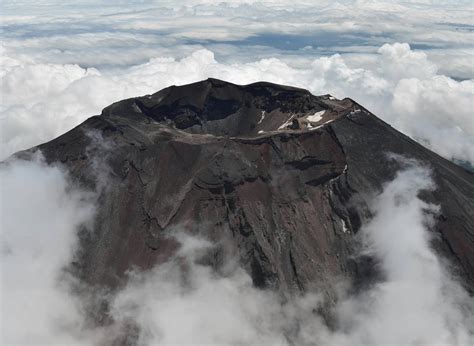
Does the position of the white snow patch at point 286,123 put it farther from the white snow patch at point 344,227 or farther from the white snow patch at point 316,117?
the white snow patch at point 344,227

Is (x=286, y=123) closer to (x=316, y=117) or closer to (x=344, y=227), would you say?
(x=316, y=117)

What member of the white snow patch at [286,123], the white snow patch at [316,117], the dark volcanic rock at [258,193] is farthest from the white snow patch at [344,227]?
the white snow patch at [286,123]

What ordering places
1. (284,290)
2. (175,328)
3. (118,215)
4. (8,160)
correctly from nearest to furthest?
(175,328), (284,290), (118,215), (8,160)

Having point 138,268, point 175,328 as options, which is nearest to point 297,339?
point 175,328

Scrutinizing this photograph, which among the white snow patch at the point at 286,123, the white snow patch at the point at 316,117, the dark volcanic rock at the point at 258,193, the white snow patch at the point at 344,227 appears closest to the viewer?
the dark volcanic rock at the point at 258,193

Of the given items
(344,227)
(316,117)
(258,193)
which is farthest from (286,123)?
(344,227)

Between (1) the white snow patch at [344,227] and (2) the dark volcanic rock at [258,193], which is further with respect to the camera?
(1) the white snow patch at [344,227]

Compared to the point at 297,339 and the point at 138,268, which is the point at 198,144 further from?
the point at 297,339

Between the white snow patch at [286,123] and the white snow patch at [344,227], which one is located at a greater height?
the white snow patch at [286,123]

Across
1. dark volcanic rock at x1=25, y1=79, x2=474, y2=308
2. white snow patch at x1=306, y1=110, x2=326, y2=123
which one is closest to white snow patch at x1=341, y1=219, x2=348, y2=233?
dark volcanic rock at x1=25, y1=79, x2=474, y2=308
